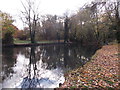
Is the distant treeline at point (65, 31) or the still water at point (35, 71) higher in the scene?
the distant treeline at point (65, 31)

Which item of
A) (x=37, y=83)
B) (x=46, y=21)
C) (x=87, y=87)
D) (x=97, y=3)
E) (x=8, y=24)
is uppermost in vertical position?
(x=46, y=21)

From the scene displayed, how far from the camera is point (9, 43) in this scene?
62.0 ft

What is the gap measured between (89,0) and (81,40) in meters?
23.3

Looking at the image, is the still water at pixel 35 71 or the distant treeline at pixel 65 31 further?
the distant treeline at pixel 65 31

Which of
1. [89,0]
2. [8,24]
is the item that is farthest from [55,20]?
[89,0]

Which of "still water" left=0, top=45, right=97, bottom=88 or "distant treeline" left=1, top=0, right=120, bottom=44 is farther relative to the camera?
"distant treeline" left=1, top=0, right=120, bottom=44

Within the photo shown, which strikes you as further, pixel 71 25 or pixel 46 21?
pixel 46 21

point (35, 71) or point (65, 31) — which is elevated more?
point (65, 31)

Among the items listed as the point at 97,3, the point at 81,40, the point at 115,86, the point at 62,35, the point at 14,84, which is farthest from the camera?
the point at 62,35

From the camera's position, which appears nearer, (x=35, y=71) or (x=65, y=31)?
(x=35, y=71)

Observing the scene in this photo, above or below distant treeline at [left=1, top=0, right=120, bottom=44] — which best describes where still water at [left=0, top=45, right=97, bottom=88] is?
below

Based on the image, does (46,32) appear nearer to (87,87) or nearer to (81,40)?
(81,40)

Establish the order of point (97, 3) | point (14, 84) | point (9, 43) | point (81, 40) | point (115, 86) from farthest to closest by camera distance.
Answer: point (81, 40) < point (9, 43) < point (97, 3) < point (14, 84) < point (115, 86)

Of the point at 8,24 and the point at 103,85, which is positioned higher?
the point at 8,24
